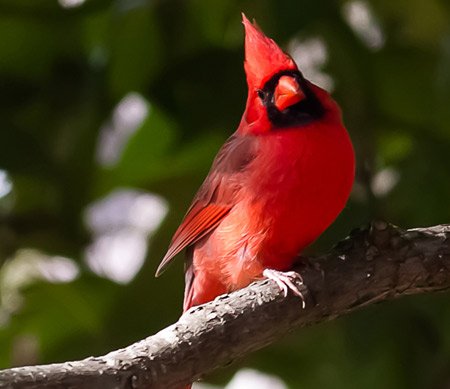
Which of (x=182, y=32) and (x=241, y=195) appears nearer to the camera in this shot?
(x=241, y=195)

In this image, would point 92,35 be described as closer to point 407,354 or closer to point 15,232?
point 15,232

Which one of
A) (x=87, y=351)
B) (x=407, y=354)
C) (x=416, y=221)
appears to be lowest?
(x=407, y=354)

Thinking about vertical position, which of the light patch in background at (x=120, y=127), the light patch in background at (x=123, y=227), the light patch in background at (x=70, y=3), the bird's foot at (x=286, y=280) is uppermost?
the light patch in background at (x=70, y=3)

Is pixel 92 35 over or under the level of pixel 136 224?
over

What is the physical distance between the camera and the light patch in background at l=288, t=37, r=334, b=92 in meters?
2.58

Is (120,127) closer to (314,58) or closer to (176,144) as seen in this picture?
(176,144)

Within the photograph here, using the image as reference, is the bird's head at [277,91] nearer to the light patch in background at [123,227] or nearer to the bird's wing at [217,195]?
the bird's wing at [217,195]

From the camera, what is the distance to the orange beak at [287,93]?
1.99m

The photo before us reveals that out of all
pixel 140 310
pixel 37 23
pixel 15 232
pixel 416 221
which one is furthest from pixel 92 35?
pixel 416 221

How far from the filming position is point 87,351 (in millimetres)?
2564

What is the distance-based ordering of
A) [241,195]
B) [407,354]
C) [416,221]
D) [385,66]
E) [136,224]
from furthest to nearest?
[136,224], [385,66], [407,354], [416,221], [241,195]

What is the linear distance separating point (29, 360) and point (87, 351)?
29 centimetres

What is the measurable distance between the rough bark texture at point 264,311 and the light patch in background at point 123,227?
1119 mm

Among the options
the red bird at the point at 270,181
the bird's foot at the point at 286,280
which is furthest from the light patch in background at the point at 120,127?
the bird's foot at the point at 286,280
